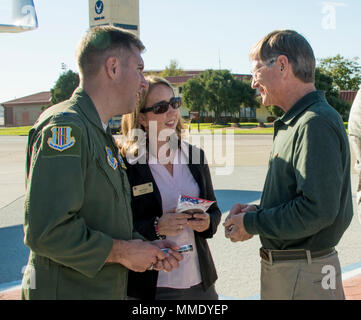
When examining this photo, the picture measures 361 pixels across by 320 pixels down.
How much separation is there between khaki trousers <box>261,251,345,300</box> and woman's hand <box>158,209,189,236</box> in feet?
2.04

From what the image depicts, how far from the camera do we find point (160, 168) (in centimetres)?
298

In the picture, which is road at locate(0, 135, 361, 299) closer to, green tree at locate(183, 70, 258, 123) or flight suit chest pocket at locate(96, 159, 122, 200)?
flight suit chest pocket at locate(96, 159, 122, 200)

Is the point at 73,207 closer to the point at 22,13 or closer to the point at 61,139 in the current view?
the point at 61,139

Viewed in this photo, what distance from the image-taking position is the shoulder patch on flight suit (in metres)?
1.63

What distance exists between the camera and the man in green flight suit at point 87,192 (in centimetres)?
162

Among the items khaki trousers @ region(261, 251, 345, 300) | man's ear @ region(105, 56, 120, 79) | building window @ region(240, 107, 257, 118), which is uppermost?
man's ear @ region(105, 56, 120, 79)

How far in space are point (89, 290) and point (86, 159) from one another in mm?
613

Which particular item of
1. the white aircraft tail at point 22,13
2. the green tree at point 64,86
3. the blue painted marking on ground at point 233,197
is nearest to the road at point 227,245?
the blue painted marking on ground at point 233,197

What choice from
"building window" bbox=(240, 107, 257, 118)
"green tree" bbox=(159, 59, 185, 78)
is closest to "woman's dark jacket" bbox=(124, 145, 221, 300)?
"building window" bbox=(240, 107, 257, 118)

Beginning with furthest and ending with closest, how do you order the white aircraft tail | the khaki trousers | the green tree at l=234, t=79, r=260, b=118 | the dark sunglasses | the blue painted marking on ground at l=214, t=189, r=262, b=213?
the green tree at l=234, t=79, r=260, b=118, the blue painted marking on ground at l=214, t=189, r=262, b=213, the white aircraft tail, the dark sunglasses, the khaki trousers

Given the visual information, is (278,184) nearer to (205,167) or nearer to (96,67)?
(205,167)

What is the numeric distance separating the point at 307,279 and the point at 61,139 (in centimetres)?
152

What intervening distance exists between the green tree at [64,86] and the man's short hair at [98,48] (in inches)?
1983
